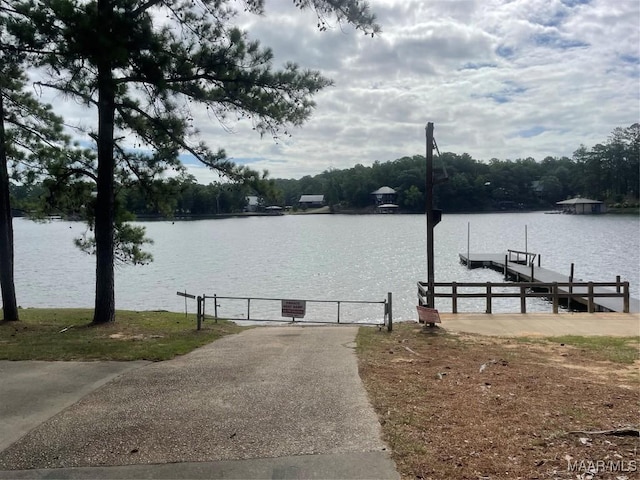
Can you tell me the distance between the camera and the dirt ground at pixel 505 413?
161 inches

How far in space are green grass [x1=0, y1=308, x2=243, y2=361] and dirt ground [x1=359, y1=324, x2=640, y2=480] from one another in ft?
11.7

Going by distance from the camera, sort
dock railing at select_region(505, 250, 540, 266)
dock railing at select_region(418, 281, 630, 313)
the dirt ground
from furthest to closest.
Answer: dock railing at select_region(505, 250, 540, 266)
dock railing at select_region(418, 281, 630, 313)
the dirt ground

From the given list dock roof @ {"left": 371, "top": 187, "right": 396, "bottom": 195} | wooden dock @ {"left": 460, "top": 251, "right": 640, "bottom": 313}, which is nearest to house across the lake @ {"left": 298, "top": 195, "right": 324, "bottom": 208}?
dock roof @ {"left": 371, "top": 187, "right": 396, "bottom": 195}

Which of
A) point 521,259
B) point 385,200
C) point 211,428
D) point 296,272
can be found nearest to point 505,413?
point 211,428

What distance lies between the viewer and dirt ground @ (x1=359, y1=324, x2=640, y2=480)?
4.08 meters

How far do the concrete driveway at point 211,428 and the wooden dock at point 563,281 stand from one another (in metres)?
14.8

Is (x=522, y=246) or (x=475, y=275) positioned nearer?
(x=475, y=275)

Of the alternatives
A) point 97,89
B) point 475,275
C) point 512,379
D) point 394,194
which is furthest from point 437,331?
point 394,194

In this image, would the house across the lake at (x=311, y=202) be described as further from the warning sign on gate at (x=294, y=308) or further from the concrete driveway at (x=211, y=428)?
the concrete driveway at (x=211, y=428)

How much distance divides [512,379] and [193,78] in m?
8.53

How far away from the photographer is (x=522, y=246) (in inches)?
2265

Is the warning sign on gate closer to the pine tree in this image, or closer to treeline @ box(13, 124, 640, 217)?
the pine tree

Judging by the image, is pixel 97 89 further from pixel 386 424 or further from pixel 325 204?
pixel 325 204

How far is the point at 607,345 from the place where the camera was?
10.8 metres
